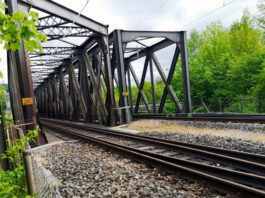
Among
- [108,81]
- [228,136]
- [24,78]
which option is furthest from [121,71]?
[228,136]

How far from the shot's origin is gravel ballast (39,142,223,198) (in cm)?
439

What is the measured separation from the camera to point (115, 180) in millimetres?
5285

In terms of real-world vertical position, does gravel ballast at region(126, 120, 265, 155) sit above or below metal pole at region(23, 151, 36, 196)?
below

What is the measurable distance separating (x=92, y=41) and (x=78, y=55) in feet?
9.37

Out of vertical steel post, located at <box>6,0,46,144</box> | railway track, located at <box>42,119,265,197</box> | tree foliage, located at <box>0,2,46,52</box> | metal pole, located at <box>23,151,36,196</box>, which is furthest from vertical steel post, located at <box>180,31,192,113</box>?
tree foliage, located at <box>0,2,46,52</box>

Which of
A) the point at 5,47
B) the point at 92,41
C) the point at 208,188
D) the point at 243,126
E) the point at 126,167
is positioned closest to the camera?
the point at 5,47

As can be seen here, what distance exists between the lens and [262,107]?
17.1 meters

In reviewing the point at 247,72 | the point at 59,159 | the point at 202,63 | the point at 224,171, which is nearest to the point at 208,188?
the point at 224,171

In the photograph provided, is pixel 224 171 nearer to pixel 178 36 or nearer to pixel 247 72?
pixel 178 36

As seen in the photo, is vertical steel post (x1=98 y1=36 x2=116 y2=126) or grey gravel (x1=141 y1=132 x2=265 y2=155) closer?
grey gravel (x1=141 y1=132 x2=265 y2=155)

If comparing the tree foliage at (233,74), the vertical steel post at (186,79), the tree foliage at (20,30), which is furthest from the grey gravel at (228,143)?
the tree foliage at (233,74)

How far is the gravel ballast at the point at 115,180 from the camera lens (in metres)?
4.39

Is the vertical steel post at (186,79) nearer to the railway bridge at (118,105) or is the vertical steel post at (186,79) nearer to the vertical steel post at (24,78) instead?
the railway bridge at (118,105)

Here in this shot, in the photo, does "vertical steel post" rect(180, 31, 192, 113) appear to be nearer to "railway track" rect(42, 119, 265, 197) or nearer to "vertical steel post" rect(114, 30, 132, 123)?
"vertical steel post" rect(114, 30, 132, 123)
